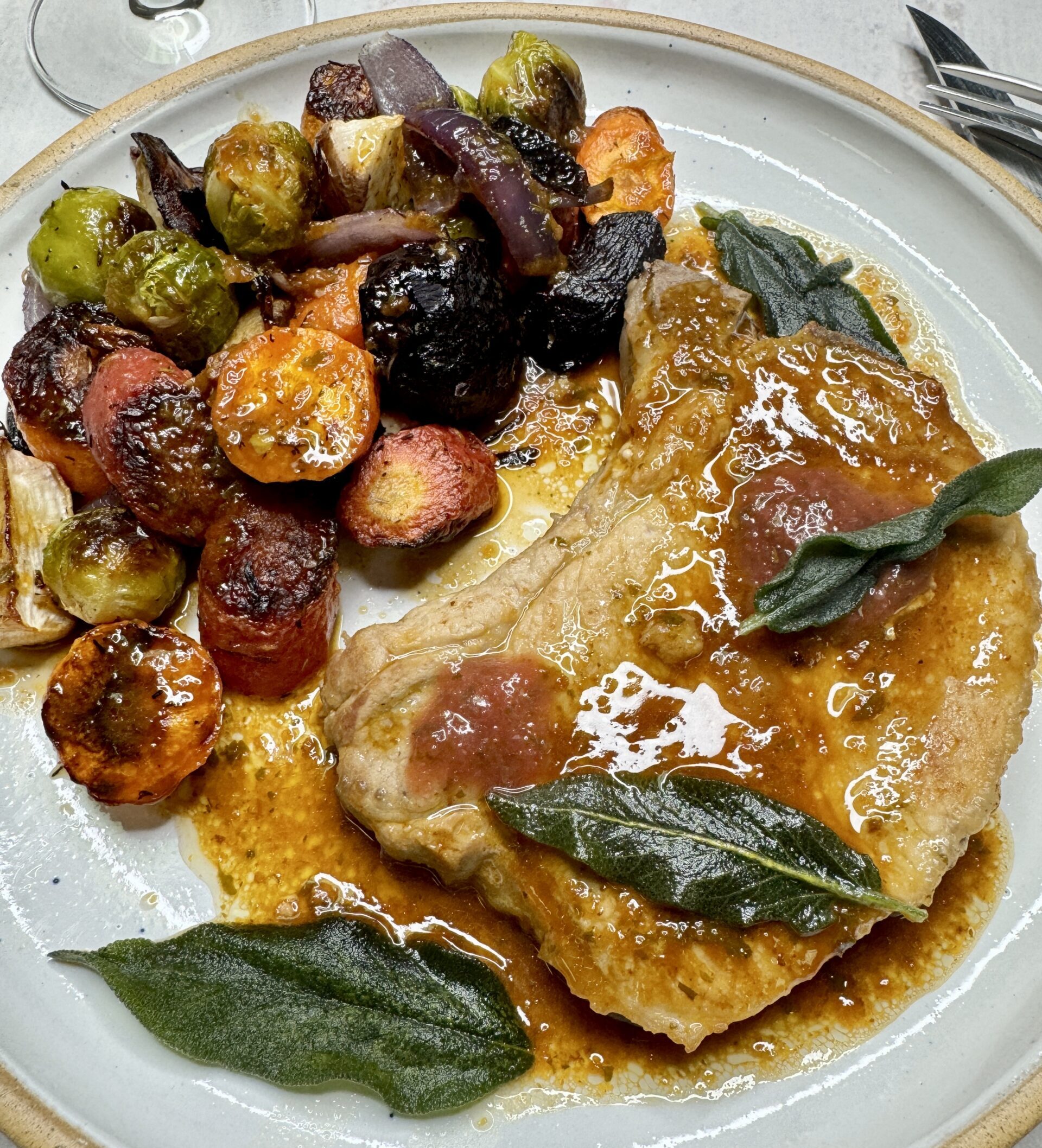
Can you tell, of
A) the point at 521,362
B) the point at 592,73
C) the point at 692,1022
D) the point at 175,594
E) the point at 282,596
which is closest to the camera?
the point at 692,1022

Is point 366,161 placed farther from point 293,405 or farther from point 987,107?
point 987,107

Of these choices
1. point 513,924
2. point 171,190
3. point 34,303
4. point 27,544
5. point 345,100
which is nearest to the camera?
point 513,924

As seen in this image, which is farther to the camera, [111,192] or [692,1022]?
[111,192]

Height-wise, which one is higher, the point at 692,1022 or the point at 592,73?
the point at 592,73

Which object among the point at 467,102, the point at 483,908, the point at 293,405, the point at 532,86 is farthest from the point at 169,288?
the point at 483,908

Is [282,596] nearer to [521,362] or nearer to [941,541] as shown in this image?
[521,362]

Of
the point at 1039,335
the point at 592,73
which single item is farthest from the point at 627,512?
the point at 592,73

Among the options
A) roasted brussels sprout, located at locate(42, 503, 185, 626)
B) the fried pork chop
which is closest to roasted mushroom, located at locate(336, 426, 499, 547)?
the fried pork chop
